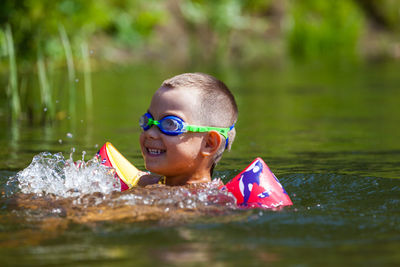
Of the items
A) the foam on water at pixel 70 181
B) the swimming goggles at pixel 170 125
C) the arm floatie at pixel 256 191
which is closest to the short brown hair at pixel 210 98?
the swimming goggles at pixel 170 125

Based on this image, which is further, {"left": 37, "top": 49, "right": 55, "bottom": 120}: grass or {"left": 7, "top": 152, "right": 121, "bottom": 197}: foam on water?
{"left": 37, "top": 49, "right": 55, "bottom": 120}: grass

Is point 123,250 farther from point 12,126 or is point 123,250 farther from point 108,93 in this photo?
point 108,93

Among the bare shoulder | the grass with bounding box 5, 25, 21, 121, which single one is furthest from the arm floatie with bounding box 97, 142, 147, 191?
the grass with bounding box 5, 25, 21, 121

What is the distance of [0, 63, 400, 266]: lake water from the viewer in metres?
2.91

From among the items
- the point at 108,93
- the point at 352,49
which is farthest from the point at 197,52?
the point at 108,93

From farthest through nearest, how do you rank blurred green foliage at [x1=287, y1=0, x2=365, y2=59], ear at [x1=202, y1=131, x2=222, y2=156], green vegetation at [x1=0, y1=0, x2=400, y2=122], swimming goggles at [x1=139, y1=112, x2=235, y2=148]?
blurred green foliage at [x1=287, y1=0, x2=365, y2=59], green vegetation at [x1=0, y1=0, x2=400, y2=122], ear at [x1=202, y1=131, x2=222, y2=156], swimming goggles at [x1=139, y1=112, x2=235, y2=148]

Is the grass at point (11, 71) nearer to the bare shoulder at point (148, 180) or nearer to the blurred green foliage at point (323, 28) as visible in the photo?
the bare shoulder at point (148, 180)

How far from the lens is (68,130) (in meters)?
7.93

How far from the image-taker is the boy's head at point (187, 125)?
13.1ft

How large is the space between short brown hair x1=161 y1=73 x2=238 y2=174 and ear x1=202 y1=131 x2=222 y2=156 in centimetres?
6

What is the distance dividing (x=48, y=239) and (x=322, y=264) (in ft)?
4.20

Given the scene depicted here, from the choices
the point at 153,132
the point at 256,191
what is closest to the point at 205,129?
the point at 153,132

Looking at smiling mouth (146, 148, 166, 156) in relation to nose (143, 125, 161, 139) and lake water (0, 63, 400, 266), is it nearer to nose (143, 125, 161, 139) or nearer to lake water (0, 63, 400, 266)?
nose (143, 125, 161, 139)

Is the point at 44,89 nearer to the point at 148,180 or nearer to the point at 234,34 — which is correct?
the point at 148,180
